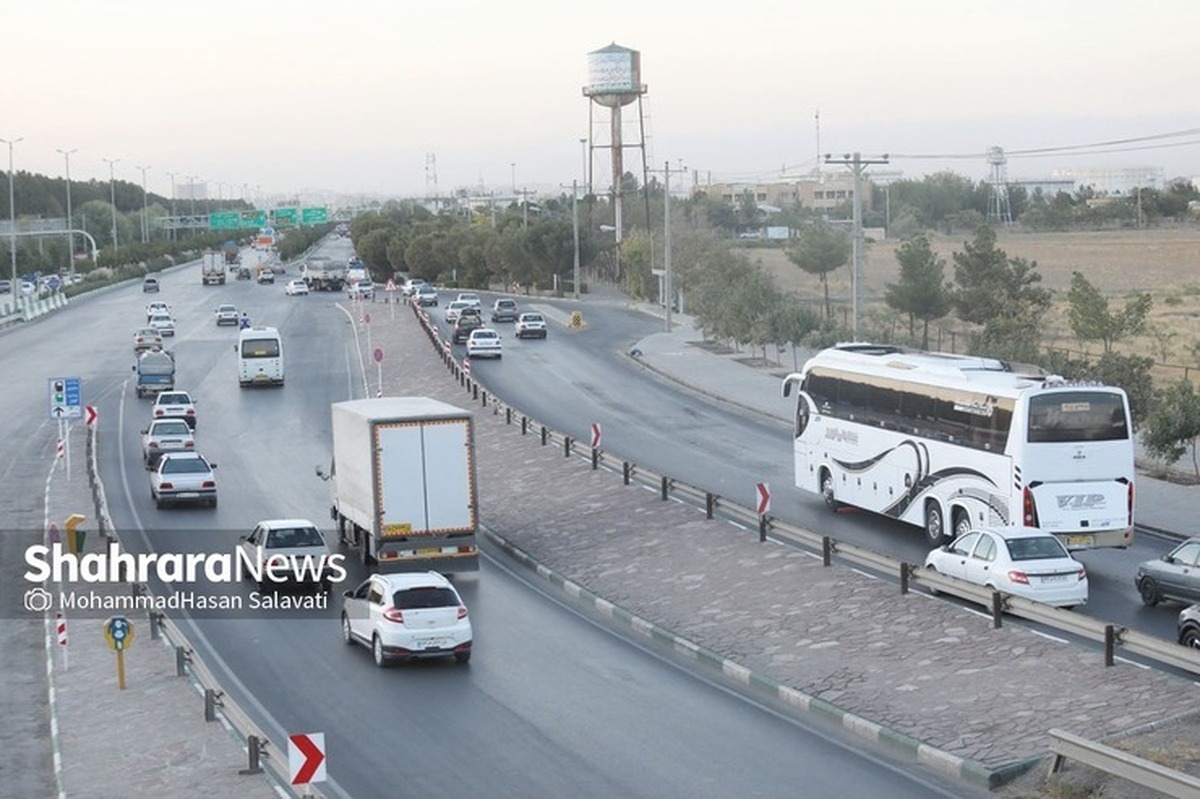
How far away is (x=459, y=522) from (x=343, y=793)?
1238 centimetres

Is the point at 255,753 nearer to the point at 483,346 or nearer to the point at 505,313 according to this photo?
the point at 483,346

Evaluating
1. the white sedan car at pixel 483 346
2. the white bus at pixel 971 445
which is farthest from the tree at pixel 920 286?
the white bus at pixel 971 445

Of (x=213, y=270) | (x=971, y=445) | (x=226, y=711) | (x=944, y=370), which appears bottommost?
(x=226, y=711)

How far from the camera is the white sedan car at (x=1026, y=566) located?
78.6 feet

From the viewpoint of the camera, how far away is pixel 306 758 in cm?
1533

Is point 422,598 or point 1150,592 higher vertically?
point 422,598

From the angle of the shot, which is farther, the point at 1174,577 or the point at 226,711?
the point at 1174,577

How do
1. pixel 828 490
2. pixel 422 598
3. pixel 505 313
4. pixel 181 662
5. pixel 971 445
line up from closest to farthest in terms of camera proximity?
1. pixel 181 662
2. pixel 422 598
3. pixel 971 445
4. pixel 828 490
5. pixel 505 313

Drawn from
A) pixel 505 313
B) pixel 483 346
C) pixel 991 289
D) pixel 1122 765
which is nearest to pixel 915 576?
pixel 1122 765

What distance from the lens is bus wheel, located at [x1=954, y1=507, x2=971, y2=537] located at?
2908 centimetres

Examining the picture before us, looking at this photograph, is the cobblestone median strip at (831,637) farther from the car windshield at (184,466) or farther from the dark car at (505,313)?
the dark car at (505,313)

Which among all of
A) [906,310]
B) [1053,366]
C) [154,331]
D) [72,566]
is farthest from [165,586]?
[154,331]

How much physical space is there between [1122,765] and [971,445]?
1383 centimetres

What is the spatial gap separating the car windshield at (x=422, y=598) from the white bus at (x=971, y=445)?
1006cm
